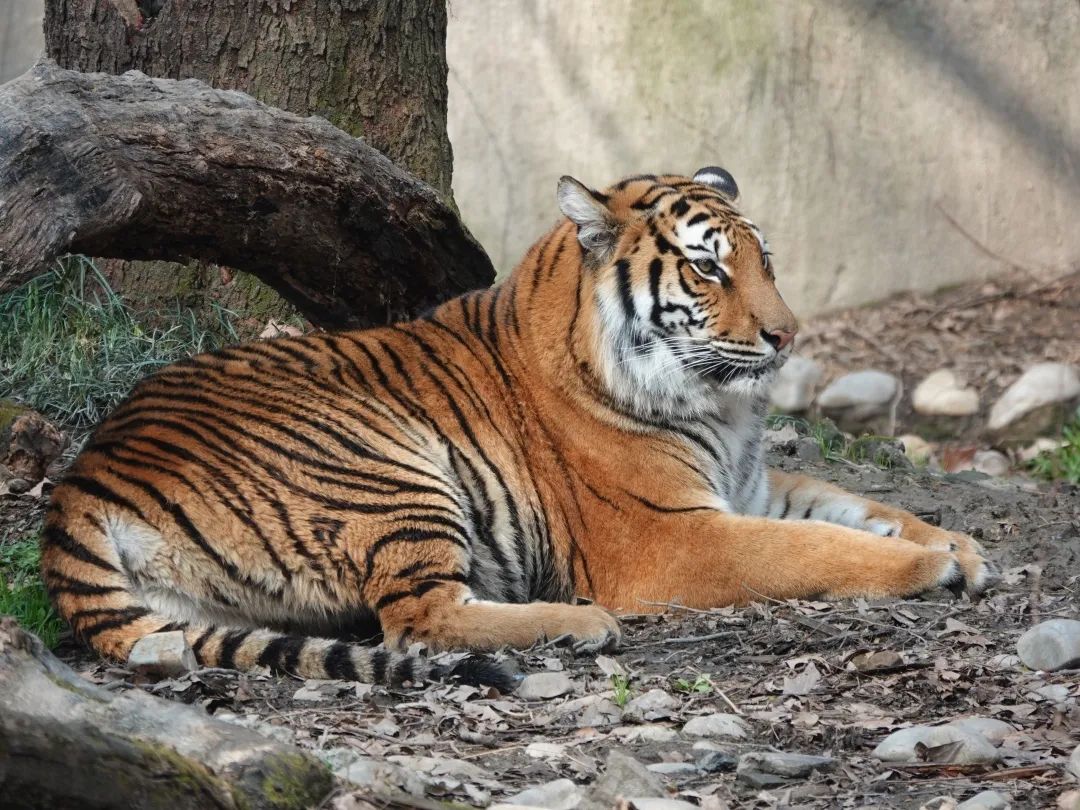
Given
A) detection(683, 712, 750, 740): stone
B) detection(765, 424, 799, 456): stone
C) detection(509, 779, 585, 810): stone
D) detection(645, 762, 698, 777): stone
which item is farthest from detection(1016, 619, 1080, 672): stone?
detection(765, 424, 799, 456): stone

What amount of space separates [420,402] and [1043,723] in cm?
204

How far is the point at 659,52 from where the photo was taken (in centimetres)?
900

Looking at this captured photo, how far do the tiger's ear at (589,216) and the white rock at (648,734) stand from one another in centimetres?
179

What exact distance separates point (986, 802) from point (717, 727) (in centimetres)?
66

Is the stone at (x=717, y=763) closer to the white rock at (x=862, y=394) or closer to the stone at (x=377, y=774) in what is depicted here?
the stone at (x=377, y=774)

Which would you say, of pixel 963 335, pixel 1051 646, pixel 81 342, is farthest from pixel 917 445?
pixel 1051 646

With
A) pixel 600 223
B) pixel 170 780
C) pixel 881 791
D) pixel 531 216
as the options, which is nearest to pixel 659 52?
pixel 531 216

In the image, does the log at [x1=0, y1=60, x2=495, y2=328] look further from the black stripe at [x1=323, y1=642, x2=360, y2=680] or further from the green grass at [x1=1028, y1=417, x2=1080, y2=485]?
the green grass at [x1=1028, y1=417, x2=1080, y2=485]

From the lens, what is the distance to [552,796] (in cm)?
234

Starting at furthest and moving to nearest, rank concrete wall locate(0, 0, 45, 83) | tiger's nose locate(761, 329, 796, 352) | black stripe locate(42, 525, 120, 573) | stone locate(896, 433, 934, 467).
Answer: concrete wall locate(0, 0, 45, 83) < stone locate(896, 433, 934, 467) < tiger's nose locate(761, 329, 796, 352) < black stripe locate(42, 525, 120, 573)

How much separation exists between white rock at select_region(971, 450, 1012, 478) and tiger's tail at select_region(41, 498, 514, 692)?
532 centimetres

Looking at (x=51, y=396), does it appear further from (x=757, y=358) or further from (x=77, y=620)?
(x=757, y=358)

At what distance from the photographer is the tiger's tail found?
321cm

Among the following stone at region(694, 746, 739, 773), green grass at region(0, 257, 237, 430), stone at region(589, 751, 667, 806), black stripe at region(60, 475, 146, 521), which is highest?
green grass at region(0, 257, 237, 430)
